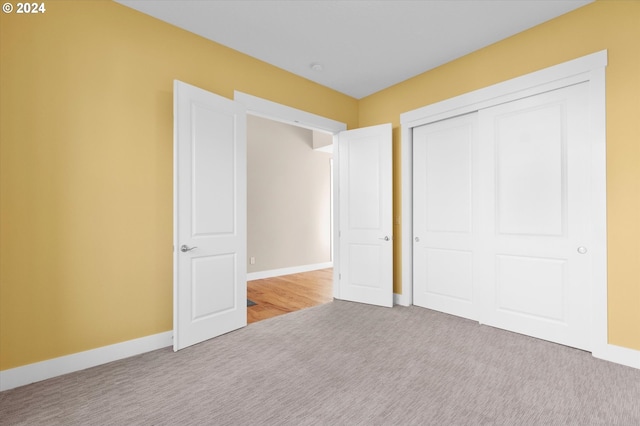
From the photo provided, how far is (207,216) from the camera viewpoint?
2879 millimetres

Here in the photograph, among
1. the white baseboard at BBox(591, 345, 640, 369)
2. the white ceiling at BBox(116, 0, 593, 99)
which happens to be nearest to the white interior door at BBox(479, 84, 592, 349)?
the white baseboard at BBox(591, 345, 640, 369)

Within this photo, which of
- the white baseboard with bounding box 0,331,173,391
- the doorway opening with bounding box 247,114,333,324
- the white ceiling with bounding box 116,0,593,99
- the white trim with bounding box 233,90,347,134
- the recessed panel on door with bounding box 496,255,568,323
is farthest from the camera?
the doorway opening with bounding box 247,114,333,324

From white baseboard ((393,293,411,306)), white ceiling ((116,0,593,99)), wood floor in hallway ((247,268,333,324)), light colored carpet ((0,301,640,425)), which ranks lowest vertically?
wood floor in hallway ((247,268,333,324))

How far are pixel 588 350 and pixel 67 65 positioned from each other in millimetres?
4875

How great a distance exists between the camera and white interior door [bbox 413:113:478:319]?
3.42 m

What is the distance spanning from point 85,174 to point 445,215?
3.66 m

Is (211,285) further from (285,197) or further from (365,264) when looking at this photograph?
(285,197)

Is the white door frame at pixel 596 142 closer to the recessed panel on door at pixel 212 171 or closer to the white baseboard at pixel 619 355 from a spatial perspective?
the white baseboard at pixel 619 355

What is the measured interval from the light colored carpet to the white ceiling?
9.86 feet

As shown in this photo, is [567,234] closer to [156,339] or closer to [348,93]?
[348,93]

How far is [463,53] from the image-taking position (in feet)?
11.0

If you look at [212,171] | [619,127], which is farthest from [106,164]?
[619,127]

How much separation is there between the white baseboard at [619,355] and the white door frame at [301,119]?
9.18 feet

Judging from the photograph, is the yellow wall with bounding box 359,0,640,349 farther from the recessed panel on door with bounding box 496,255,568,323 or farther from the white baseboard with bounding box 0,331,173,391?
the white baseboard with bounding box 0,331,173,391
